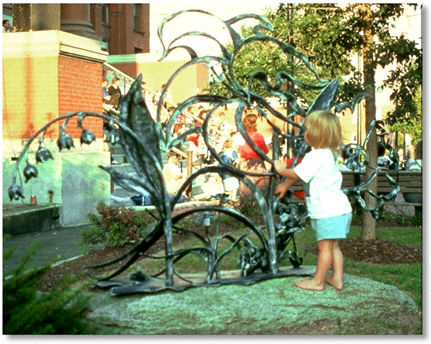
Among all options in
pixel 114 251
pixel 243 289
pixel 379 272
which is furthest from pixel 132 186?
pixel 379 272

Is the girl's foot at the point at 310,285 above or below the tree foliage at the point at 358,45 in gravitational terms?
below

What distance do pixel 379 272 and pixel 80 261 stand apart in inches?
129

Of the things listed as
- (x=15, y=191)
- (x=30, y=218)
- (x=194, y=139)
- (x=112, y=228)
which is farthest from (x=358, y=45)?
(x=194, y=139)

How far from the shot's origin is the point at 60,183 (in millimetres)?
10875

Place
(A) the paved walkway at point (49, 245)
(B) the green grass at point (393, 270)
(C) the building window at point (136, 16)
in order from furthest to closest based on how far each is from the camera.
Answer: (C) the building window at point (136, 16)
(A) the paved walkway at point (49, 245)
(B) the green grass at point (393, 270)

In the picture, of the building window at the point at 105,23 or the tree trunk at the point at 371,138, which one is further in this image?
the building window at the point at 105,23

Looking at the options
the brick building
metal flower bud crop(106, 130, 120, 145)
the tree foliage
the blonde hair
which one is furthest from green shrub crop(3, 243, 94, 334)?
the brick building

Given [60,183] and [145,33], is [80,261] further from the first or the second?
[145,33]

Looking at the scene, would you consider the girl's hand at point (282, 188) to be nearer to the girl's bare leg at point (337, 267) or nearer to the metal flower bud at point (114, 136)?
the girl's bare leg at point (337, 267)

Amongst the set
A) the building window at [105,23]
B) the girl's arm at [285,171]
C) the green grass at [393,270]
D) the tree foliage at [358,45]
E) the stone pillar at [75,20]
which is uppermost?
the building window at [105,23]

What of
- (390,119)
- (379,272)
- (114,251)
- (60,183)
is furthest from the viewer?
(60,183)

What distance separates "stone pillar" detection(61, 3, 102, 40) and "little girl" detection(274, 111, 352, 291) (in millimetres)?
8653

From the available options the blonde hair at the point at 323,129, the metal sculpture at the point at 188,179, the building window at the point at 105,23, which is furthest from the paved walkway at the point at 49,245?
the building window at the point at 105,23

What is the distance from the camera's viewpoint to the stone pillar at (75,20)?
12.8 metres
